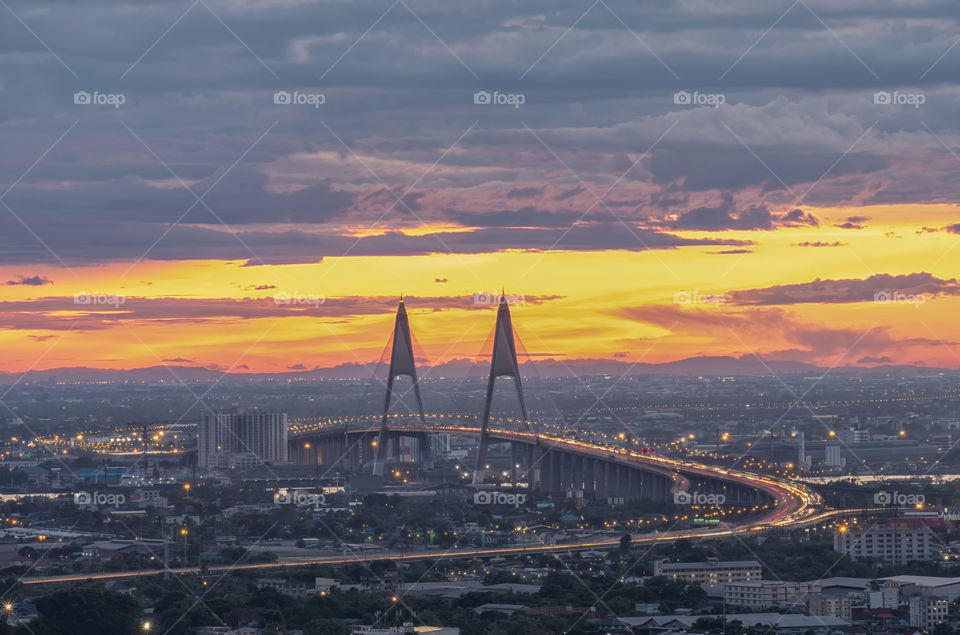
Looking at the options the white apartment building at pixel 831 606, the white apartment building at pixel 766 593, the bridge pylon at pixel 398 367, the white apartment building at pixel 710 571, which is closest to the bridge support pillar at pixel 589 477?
the bridge pylon at pixel 398 367

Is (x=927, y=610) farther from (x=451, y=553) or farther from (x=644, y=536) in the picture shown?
(x=644, y=536)

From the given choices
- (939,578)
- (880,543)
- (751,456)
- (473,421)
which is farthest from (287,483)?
(939,578)

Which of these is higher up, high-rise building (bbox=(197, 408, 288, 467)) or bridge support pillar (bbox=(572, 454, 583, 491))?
high-rise building (bbox=(197, 408, 288, 467))

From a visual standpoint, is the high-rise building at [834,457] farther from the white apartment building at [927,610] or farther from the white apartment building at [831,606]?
the white apartment building at [927,610]

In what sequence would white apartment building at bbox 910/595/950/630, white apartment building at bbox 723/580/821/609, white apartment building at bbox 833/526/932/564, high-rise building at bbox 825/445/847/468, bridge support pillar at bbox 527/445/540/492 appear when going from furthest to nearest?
high-rise building at bbox 825/445/847/468
bridge support pillar at bbox 527/445/540/492
white apartment building at bbox 833/526/932/564
white apartment building at bbox 723/580/821/609
white apartment building at bbox 910/595/950/630

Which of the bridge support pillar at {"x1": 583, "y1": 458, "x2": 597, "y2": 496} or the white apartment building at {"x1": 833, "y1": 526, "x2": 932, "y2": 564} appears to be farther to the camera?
the bridge support pillar at {"x1": 583, "y1": 458, "x2": 597, "y2": 496}

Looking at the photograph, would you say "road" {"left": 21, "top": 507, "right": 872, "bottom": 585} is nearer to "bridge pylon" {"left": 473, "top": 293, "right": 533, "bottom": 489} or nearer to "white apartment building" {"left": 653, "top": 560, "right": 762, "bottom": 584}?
"white apartment building" {"left": 653, "top": 560, "right": 762, "bottom": 584}

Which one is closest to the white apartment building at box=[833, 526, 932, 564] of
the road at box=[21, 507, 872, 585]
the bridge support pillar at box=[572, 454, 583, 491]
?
the road at box=[21, 507, 872, 585]

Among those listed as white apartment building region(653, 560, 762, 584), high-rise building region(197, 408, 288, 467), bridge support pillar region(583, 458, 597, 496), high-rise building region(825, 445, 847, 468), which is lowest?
white apartment building region(653, 560, 762, 584)
